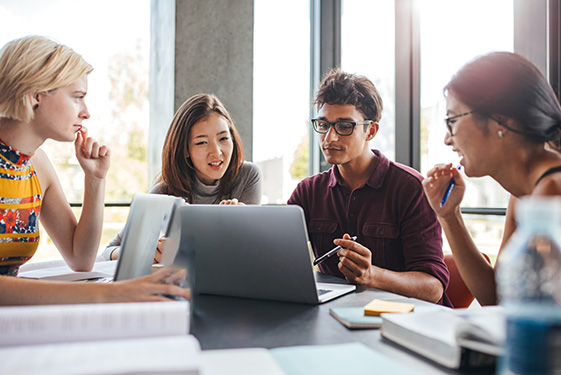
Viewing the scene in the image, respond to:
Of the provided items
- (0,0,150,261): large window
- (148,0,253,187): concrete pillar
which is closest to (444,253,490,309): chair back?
(148,0,253,187): concrete pillar

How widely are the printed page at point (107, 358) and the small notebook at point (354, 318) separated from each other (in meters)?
0.42

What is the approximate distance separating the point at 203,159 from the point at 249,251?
1.17 m

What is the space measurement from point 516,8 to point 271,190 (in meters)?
2.26

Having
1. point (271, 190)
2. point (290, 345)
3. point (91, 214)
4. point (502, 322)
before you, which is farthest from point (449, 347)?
point (271, 190)

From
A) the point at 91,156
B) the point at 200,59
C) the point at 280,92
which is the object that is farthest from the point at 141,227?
the point at 280,92

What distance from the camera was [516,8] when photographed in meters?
2.19

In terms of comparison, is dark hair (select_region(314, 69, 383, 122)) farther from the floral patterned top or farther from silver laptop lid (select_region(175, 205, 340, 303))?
the floral patterned top

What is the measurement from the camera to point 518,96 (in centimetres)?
122

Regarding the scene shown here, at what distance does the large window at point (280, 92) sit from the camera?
3.78 meters

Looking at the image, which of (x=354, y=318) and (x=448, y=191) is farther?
(x=448, y=191)

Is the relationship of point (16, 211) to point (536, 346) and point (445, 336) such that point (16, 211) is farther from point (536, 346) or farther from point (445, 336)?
point (536, 346)

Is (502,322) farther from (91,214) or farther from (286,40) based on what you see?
(286,40)

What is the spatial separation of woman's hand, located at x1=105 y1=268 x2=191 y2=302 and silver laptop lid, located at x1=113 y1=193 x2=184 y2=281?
Answer: 149 millimetres

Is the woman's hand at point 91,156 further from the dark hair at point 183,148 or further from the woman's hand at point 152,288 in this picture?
the woman's hand at point 152,288
